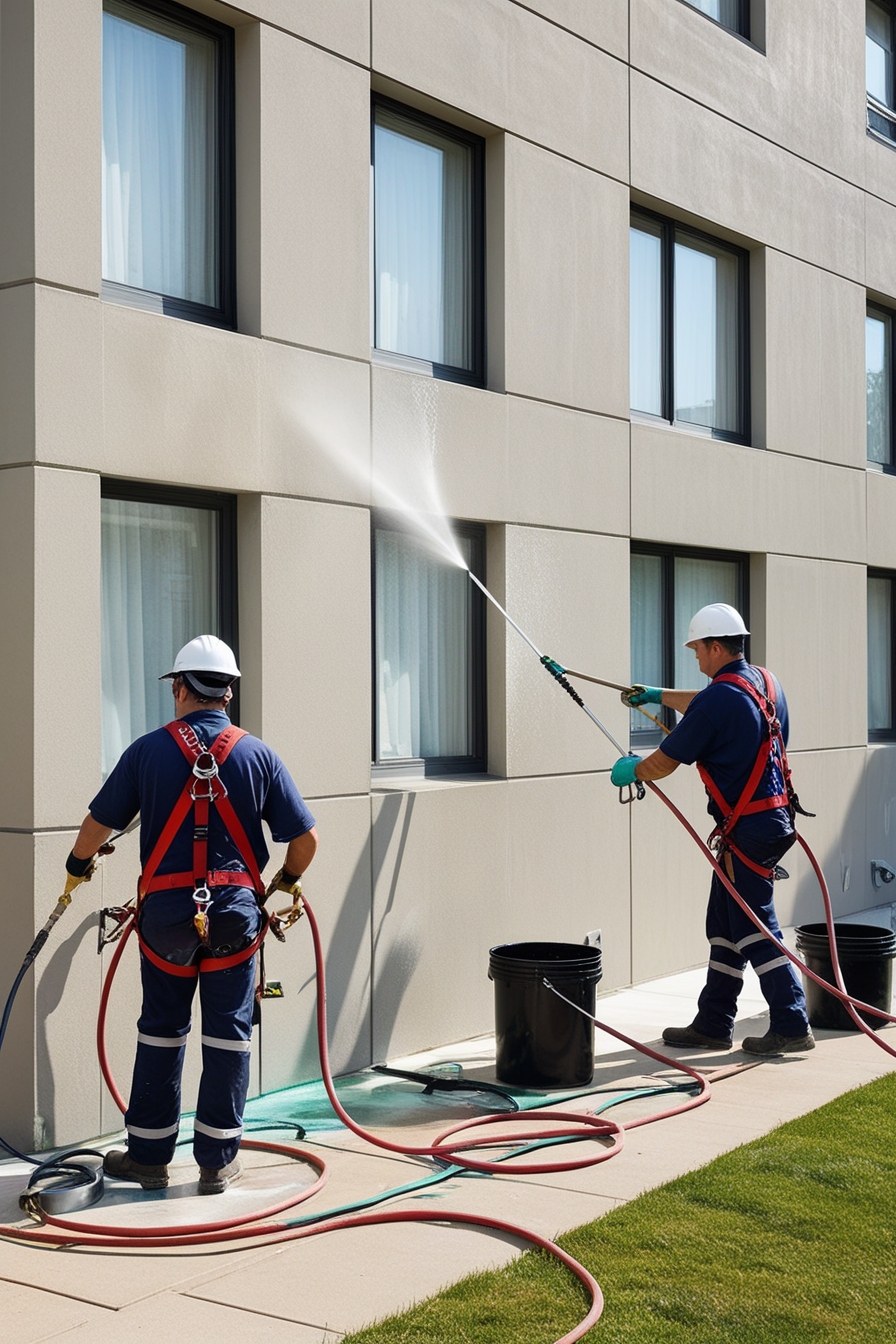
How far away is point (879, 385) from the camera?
1480cm

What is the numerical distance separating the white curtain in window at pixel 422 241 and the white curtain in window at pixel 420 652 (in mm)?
1194

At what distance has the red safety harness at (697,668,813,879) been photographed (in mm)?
8289

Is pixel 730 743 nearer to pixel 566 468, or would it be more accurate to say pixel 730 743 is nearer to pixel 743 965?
pixel 743 965

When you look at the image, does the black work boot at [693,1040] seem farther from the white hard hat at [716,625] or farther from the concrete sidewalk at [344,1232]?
the white hard hat at [716,625]

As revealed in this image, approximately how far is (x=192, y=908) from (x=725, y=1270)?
229 cm

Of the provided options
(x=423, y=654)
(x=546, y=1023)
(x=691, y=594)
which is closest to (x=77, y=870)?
(x=546, y=1023)

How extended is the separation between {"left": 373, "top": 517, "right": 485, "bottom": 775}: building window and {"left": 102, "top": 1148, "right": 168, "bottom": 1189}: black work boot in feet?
10.0

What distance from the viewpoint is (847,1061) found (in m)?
8.25

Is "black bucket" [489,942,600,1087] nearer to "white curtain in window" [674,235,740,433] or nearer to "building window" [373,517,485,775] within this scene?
"building window" [373,517,485,775]

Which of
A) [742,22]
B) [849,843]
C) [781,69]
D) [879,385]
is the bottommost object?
[849,843]

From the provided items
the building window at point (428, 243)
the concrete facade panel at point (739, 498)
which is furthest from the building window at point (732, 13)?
the building window at point (428, 243)

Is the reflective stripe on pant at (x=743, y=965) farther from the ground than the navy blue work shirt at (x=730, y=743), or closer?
closer

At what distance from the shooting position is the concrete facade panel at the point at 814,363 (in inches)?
484

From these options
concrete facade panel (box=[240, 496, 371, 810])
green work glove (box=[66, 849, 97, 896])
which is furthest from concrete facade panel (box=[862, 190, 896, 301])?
green work glove (box=[66, 849, 97, 896])
